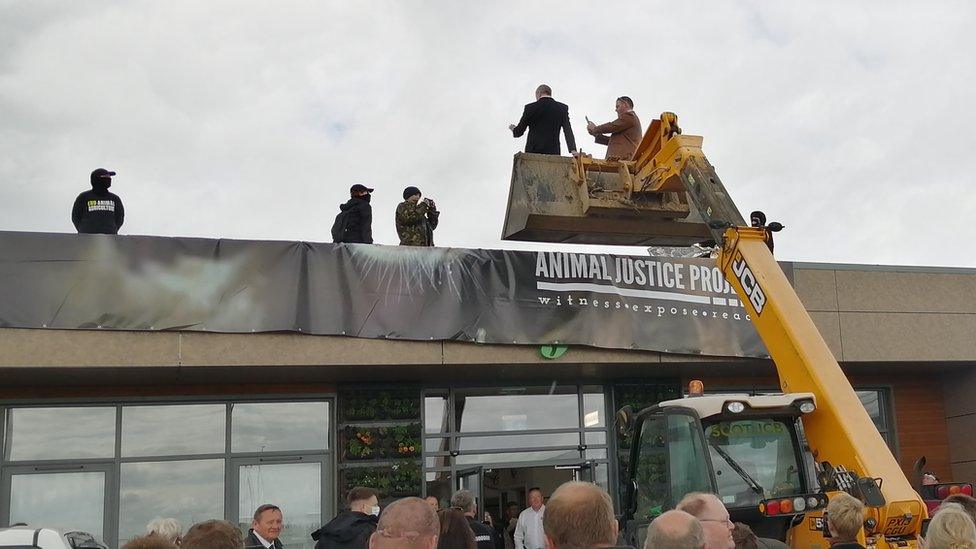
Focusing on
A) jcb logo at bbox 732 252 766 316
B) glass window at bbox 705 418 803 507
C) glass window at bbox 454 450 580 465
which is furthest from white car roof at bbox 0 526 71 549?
glass window at bbox 454 450 580 465

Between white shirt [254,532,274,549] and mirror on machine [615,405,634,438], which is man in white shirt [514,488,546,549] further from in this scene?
white shirt [254,532,274,549]

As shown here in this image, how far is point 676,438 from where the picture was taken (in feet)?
27.2

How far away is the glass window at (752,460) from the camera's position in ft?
26.0

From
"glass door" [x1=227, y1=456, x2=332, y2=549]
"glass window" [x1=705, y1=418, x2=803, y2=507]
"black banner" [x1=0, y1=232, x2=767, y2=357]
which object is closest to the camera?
"glass window" [x1=705, y1=418, x2=803, y2=507]

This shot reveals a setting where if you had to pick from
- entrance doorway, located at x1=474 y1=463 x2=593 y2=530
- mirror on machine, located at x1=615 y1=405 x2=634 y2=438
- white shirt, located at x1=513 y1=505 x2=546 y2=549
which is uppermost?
mirror on machine, located at x1=615 y1=405 x2=634 y2=438

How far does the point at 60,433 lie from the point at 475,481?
18.4ft

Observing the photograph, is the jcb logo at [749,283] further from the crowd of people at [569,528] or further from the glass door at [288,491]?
the glass door at [288,491]

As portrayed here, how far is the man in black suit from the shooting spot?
13266 millimetres

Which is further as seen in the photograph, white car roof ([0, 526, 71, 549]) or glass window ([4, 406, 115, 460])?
glass window ([4, 406, 115, 460])

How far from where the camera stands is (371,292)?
12.9 metres

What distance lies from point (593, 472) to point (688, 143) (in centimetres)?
616

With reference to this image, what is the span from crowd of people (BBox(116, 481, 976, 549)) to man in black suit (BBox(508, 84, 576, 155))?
275 inches

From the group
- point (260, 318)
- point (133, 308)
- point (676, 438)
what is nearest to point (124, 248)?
point (133, 308)

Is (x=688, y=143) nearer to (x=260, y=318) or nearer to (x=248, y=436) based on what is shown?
(x=260, y=318)
